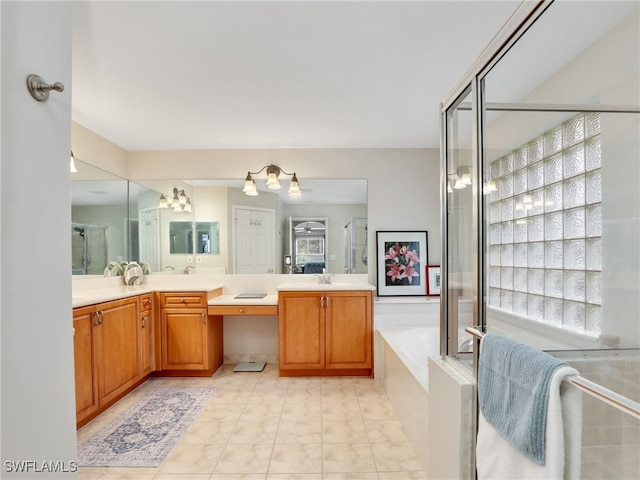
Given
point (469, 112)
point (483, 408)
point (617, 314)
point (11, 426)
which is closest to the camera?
point (11, 426)

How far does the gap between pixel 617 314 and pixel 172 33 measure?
255 centimetres

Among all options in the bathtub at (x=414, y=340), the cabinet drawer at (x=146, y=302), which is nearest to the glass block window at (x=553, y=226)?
the bathtub at (x=414, y=340)

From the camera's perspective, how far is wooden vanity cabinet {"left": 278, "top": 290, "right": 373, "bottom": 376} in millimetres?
3154

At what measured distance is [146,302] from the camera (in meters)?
3.04

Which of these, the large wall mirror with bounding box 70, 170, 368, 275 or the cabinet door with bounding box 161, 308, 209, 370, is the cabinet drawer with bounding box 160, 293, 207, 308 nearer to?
the cabinet door with bounding box 161, 308, 209, 370

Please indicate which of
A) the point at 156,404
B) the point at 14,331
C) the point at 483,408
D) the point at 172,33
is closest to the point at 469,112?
the point at 483,408

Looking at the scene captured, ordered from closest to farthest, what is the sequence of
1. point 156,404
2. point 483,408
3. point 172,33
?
point 483,408
point 172,33
point 156,404

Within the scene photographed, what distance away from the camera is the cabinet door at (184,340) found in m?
3.15

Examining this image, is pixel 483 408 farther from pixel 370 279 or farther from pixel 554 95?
pixel 370 279

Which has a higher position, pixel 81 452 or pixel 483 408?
pixel 483 408

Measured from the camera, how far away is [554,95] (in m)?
1.78

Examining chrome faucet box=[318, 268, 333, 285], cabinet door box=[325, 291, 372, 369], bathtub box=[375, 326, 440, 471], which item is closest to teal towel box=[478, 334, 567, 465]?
→ bathtub box=[375, 326, 440, 471]

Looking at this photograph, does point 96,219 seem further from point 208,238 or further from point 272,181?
point 272,181

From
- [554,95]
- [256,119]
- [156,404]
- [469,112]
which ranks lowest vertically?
[156,404]
